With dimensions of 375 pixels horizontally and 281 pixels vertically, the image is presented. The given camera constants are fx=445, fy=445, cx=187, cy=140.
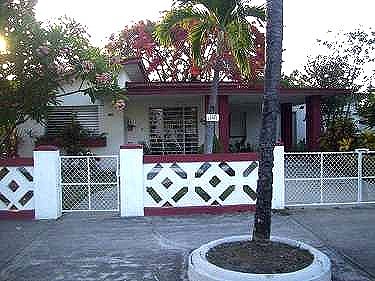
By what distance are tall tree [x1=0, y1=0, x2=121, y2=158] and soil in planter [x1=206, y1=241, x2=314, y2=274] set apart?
4551 millimetres

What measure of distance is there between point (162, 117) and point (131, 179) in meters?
9.70

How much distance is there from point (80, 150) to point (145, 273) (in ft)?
33.1

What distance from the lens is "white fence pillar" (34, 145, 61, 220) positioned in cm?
796

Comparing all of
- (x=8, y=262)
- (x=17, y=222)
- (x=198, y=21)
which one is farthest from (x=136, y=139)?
(x=8, y=262)

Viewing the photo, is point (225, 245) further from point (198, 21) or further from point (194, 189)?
point (198, 21)

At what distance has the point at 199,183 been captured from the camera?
322 inches

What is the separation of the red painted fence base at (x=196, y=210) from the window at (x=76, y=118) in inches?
310

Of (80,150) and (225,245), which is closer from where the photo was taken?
(225,245)

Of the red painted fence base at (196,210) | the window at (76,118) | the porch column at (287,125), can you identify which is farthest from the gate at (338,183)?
the porch column at (287,125)

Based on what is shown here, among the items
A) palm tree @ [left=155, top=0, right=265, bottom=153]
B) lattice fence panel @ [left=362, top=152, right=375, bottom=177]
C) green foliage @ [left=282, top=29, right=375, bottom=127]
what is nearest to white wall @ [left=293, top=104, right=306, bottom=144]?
green foliage @ [left=282, top=29, right=375, bottom=127]

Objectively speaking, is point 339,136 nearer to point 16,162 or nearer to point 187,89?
point 187,89

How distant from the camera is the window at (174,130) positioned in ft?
57.1

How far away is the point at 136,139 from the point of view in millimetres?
17141

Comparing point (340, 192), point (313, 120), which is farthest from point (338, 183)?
point (313, 120)
